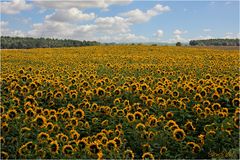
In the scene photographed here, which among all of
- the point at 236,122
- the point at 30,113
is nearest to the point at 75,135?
the point at 30,113

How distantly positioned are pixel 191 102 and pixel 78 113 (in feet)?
9.25

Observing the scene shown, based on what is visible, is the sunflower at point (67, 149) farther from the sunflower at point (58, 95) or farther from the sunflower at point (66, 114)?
the sunflower at point (58, 95)

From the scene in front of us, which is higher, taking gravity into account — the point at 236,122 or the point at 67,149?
the point at 236,122

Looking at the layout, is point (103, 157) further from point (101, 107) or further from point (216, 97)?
point (216, 97)

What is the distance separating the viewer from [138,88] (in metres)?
9.34

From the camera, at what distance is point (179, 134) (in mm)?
6652

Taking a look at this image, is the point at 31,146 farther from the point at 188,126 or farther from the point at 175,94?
the point at 175,94

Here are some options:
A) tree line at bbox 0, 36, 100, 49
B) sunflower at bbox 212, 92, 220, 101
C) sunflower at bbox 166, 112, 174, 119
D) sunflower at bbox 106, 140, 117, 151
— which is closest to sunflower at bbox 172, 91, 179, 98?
sunflower at bbox 212, 92, 220, 101

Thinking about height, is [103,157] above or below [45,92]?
below

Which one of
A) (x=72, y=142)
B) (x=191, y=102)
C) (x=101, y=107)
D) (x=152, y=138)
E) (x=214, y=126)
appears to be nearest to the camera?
(x=72, y=142)

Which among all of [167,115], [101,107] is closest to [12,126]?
[101,107]

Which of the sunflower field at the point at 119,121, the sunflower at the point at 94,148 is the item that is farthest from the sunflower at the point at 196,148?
the sunflower at the point at 94,148

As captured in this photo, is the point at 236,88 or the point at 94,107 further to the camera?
the point at 236,88

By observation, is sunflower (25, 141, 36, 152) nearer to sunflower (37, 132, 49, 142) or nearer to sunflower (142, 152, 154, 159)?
sunflower (37, 132, 49, 142)
